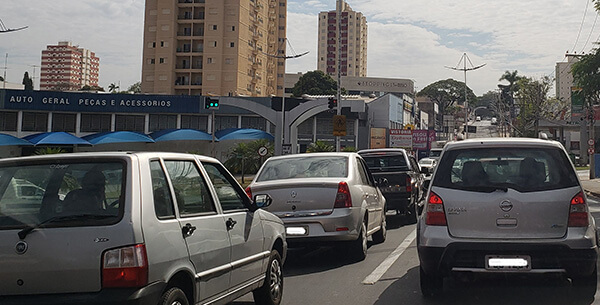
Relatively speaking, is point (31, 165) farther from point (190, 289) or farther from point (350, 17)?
point (350, 17)

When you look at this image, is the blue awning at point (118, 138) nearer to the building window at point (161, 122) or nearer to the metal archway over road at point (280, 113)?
the building window at point (161, 122)

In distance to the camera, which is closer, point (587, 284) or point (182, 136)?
point (587, 284)

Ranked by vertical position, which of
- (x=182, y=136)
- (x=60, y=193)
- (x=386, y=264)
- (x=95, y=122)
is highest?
(x=95, y=122)

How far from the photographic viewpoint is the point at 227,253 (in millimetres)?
5289

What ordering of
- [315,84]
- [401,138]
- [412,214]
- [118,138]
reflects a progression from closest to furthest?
[412,214], [118,138], [401,138], [315,84]

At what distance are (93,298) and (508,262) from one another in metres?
4.11

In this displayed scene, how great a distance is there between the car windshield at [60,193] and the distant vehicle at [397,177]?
10621mm

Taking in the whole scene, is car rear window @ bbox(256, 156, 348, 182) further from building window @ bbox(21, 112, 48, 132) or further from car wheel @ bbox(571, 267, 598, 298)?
building window @ bbox(21, 112, 48, 132)

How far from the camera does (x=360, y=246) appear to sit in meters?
9.56

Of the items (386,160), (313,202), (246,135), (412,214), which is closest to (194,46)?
(246,135)

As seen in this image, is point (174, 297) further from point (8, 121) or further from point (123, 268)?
point (8, 121)

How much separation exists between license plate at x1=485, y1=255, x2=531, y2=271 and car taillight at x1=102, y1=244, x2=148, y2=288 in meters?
3.71

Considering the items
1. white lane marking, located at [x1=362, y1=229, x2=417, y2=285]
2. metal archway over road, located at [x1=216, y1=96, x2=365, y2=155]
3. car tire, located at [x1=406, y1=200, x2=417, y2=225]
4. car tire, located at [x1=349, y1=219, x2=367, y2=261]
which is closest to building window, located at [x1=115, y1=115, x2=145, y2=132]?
metal archway over road, located at [x1=216, y1=96, x2=365, y2=155]

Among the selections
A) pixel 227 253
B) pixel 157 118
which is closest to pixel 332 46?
pixel 157 118
